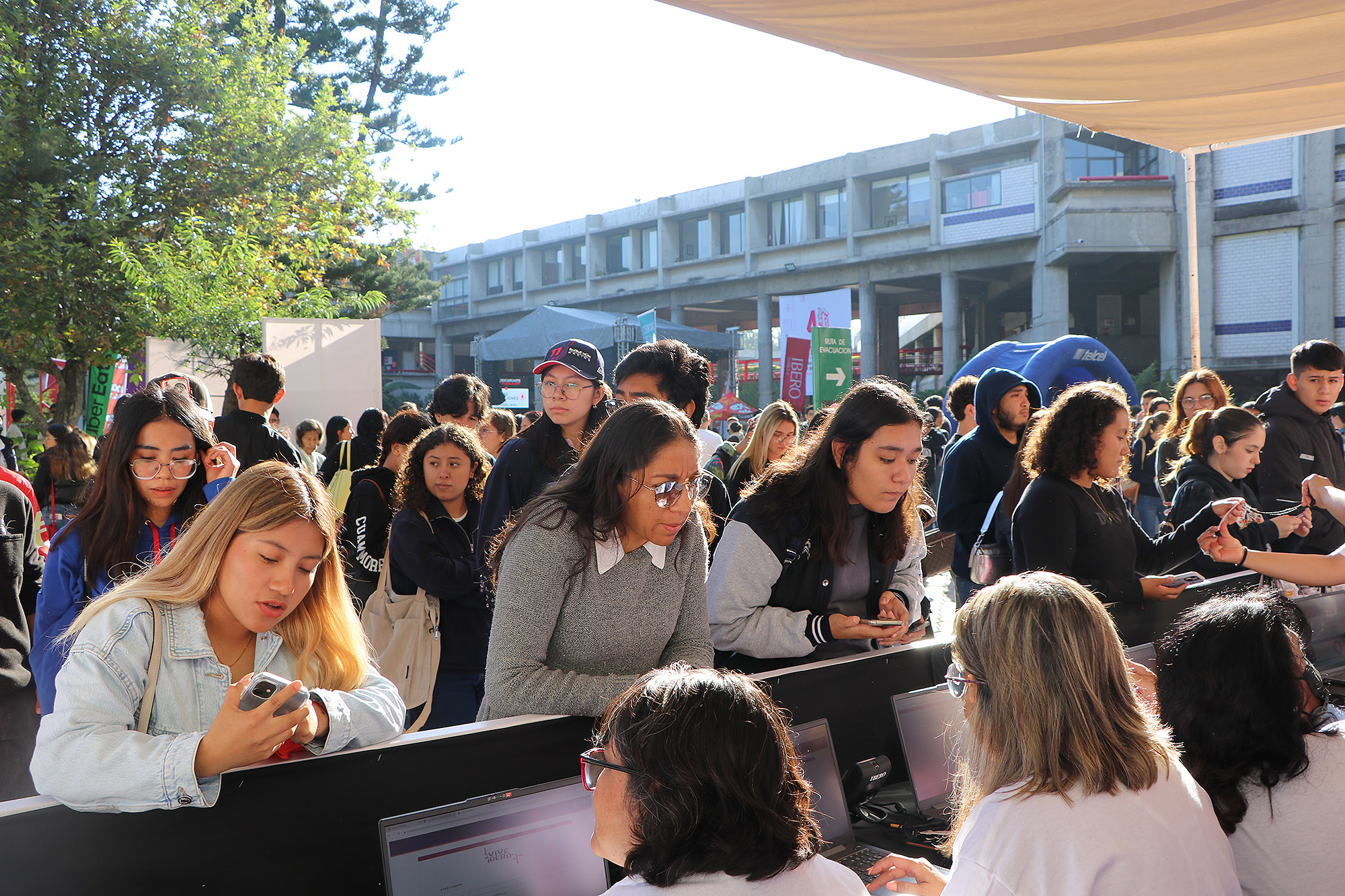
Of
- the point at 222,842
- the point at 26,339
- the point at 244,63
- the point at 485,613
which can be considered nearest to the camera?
the point at 222,842

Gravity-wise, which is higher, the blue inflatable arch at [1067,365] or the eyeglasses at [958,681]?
the blue inflatable arch at [1067,365]

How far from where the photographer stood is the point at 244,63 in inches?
444

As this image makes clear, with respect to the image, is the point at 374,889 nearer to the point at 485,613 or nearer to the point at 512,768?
the point at 512,768

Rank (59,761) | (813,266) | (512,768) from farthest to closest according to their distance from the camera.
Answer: (813,266), (512,768), (59,761)

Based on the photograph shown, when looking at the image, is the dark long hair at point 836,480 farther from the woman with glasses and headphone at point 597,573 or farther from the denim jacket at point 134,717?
the denim jacket at point 134,717

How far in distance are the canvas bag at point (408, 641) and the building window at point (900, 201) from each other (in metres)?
26.3

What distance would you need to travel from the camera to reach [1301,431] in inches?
183

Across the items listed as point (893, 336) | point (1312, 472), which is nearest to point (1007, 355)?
point (1312, 472)

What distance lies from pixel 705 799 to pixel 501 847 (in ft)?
2.42

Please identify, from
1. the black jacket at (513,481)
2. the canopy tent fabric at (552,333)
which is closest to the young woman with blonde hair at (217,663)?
the black jacket at (513,481)

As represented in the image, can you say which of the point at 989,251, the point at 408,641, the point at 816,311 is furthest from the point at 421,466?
the point at 989,251

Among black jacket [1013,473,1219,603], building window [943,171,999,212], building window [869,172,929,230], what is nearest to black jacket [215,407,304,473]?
black jacket [1013,473,1219,603]

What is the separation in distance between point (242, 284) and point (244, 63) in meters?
2.97

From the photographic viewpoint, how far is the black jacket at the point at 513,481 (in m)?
3.12
